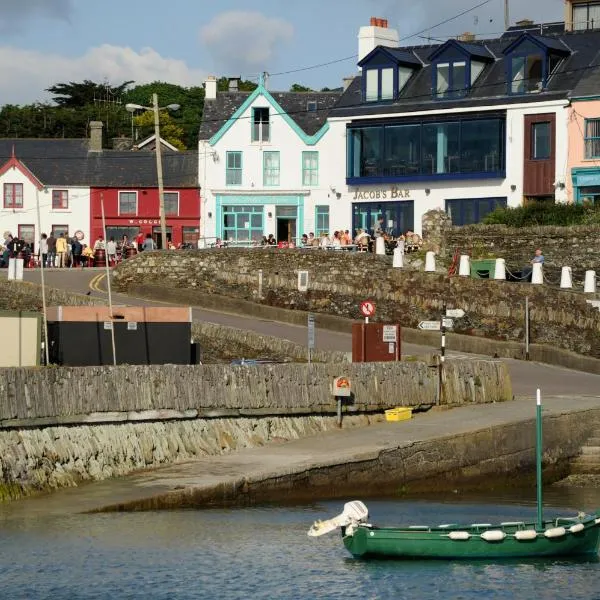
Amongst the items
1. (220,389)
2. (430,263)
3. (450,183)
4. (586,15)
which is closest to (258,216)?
(450,183)

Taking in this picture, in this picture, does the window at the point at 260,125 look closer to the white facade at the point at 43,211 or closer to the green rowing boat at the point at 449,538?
the white facade at the point at 43,211

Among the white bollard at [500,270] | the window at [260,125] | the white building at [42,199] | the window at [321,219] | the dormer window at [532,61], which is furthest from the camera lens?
the white building at [42,199]

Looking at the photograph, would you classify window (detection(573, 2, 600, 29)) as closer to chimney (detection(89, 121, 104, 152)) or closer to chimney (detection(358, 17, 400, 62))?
chimney (detection(358, 17, 400, 62))

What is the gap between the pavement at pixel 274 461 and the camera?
24.3 meters

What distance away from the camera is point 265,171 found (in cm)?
7431

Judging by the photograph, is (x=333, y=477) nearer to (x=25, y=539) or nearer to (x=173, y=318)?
(x=25, y=539)

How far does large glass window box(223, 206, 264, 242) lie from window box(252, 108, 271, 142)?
140 inches

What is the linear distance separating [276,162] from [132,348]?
41.6m

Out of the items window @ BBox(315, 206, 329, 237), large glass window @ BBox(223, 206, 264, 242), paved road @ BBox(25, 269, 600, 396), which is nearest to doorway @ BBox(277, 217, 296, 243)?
large glass window @ BBox(223, 206, 264, 242)

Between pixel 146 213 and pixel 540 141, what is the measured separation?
30776 millimetres

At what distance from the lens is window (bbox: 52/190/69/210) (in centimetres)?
8250

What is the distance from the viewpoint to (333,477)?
2603cm

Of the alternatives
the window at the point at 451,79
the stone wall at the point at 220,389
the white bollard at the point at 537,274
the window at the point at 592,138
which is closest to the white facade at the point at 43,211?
the window at the point at 451,79

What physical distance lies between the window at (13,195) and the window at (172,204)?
→ 8.00 meters
